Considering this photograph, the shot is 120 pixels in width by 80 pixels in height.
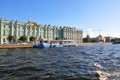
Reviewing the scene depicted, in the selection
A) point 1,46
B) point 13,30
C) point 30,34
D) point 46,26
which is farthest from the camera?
point 46,26

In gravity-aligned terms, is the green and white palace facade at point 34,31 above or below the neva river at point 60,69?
above

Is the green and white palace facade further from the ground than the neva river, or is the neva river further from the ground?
the green and white palace facade

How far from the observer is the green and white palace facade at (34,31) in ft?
257

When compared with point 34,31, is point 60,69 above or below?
below

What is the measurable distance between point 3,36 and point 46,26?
31004 mm

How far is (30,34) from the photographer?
92062mm

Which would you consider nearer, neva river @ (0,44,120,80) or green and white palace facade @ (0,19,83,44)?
neva river @ (0,44,120,80)

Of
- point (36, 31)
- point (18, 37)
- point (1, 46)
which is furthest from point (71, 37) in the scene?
point (1, 46)

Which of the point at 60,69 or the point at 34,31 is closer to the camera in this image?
the point at 60,69

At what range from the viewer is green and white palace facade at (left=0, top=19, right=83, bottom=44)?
257 ft

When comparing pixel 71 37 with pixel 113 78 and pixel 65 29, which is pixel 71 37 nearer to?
pixel 65 29

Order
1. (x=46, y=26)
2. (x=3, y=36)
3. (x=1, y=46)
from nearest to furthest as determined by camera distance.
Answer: (x=1, y=46) → (x=3, y=36) → (x=46, y=26)

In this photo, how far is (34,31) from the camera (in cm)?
9469

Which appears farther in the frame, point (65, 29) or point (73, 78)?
point (65, 29)
